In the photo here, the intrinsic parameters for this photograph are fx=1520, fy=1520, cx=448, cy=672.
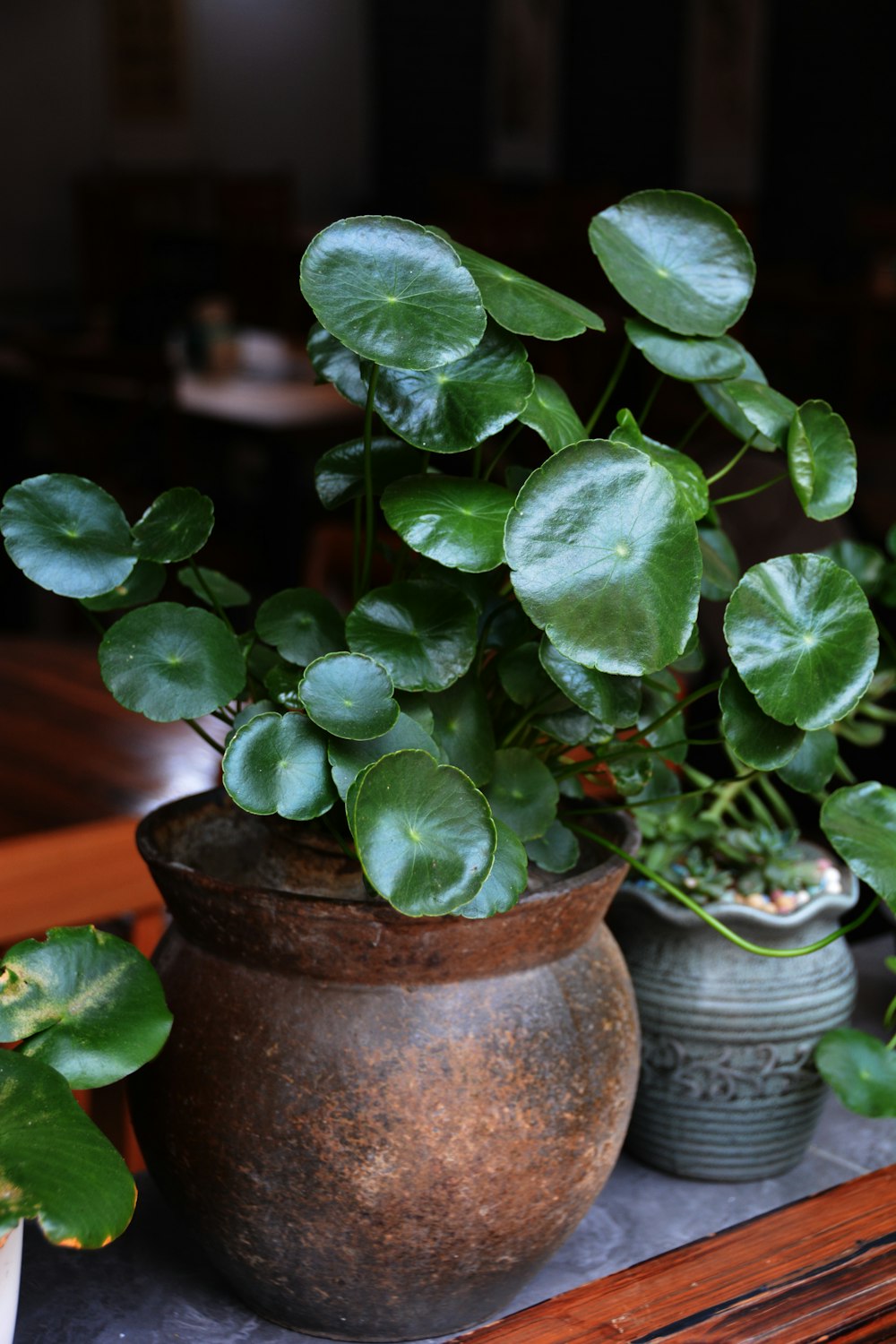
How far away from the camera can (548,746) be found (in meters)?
0.70

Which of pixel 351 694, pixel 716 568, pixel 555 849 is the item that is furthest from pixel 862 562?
pixel 351 694

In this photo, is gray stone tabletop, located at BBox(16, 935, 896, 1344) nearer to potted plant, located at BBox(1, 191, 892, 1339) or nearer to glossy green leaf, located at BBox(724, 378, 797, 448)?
potted plant, located at BBox(1, 191, 892, 1339)

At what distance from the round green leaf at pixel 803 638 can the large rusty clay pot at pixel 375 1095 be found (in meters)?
0.11

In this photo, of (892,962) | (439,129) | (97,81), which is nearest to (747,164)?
(439,129)

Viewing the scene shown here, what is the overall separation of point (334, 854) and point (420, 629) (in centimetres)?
12

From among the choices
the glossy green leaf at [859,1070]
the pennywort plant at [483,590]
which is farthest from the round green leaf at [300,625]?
the glossy green leaf at [859,1070]

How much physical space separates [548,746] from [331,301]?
24cm

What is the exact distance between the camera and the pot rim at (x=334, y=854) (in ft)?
1.94

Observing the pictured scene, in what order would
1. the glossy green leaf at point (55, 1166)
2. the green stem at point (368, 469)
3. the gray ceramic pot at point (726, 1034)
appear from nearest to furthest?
the glossy green leaf at point (55, 1166) → the green stem at point (368, 469) → the gray ceramic pot at point (726, 1034)

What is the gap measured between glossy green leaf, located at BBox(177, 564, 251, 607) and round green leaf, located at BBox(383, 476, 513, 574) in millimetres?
128

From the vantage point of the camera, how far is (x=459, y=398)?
584 mm

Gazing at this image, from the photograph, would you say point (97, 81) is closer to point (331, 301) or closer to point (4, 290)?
point (4, 290)

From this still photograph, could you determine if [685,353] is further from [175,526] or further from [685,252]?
[175,526]

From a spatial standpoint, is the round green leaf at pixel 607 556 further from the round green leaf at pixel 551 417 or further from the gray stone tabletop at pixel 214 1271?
the gray stone tabletop at pixel 214 1271
